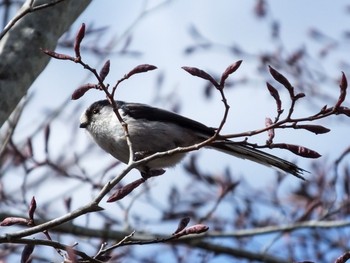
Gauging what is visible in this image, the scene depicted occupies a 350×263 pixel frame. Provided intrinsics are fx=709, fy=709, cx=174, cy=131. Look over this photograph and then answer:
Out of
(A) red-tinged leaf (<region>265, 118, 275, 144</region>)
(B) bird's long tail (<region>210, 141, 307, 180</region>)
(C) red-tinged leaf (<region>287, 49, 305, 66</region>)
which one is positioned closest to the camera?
(A) red-tinged leaf (<region>265, 118, 275, 144</region>)

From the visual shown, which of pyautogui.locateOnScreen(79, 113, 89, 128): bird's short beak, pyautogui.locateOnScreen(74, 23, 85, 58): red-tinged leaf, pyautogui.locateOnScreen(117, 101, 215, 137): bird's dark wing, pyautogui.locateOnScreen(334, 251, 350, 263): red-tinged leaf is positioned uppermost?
pyautogui.locateOnScreen(74, 23, 85, 58): red-tinged leaf

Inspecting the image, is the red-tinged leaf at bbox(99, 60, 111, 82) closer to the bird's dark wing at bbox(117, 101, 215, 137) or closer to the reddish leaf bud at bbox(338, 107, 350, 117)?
the reddish leaf bud at bbox(338, 107, 350, 117)

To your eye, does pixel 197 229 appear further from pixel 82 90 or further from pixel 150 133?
pixel 150 133

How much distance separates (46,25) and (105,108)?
3.02 ft

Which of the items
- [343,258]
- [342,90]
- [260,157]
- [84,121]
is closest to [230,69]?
[342,90]

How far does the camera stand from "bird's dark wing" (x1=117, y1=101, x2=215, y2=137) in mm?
3630

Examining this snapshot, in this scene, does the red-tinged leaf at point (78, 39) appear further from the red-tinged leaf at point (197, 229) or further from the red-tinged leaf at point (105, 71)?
the red-tinged leaf at point (197, 229)

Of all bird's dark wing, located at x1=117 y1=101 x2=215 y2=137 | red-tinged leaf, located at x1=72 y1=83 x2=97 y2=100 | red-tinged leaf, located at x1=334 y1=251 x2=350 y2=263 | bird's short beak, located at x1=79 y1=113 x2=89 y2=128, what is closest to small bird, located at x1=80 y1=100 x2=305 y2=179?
bird's dark wing, located at x1=117 y1=101 x2=215 y2=137

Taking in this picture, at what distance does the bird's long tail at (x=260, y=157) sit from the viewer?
284cm

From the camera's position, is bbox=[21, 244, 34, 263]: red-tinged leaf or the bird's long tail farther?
the bird's long tail

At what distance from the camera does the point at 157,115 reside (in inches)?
146

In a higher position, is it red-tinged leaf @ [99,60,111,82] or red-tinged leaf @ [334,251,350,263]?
red-tinged leaf @ [99,60,111,82]

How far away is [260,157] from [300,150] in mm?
1010

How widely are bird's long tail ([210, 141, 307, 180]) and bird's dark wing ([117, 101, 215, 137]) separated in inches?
8.7
